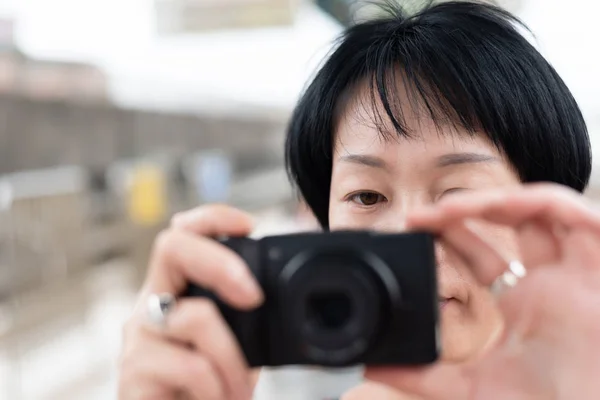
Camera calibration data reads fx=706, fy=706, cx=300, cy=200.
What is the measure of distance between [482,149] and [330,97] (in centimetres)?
30

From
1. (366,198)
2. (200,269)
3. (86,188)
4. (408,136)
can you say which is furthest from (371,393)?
(86,188)

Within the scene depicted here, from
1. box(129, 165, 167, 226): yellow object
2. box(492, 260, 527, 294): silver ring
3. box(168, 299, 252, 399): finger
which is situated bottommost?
box(129, 165, 167, 226): yellow object

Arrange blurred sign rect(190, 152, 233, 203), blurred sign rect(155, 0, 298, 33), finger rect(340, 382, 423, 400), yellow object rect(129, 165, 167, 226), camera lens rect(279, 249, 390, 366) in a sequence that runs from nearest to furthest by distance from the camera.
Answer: camera lens rect(279, 249, 390, 366)
finger rect(340, 382, 423, 400)
blurred sign rect(155, 0, 298, 33)
yellow object rect(129, 165, 167, 226)
blurred sign rect(190, 152, 233, 203)

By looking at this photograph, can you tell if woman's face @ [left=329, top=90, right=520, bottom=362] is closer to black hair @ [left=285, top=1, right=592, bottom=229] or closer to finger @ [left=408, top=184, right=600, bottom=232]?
black hair @ [left=285, top=1, right=592, bottom=229]

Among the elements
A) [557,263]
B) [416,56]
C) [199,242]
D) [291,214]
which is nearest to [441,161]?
[416,56]

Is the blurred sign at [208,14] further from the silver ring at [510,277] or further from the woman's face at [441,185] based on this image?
the silver ring at [510,277]

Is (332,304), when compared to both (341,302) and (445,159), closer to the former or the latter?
(341,302)

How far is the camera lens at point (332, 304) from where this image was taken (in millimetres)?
755

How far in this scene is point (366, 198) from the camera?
1.17 meters

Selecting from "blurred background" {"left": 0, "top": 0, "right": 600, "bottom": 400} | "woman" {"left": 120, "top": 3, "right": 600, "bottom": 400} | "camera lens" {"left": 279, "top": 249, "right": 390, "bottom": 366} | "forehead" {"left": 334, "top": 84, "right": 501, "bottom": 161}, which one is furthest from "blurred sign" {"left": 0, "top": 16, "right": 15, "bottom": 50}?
"camera lens" {"left": 279, "top": 249, "right": 390, "bottom": 366}

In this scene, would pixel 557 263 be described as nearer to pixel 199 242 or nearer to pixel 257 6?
pixel 199 242

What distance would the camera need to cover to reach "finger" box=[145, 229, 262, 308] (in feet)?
2.56

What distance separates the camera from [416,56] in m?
1.19

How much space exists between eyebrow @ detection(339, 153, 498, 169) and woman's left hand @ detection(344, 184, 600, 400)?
26 centimetres
